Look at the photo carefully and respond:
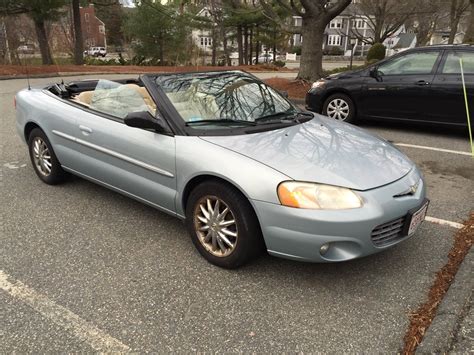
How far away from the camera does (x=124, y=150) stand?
3443 mm

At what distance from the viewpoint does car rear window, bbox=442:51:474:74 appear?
21.2 feet

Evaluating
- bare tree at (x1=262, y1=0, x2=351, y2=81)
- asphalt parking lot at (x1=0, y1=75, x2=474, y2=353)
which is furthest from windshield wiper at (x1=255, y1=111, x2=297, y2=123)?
bare tree at (x1=262, y1=0, x2=351, y2=81)

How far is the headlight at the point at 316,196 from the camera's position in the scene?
8.36ft

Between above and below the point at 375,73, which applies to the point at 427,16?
above

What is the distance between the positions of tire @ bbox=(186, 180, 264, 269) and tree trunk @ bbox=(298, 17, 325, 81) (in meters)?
9.35

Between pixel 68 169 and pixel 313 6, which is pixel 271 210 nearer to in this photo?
pixel 68 169

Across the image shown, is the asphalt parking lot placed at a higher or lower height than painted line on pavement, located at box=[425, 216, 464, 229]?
lower

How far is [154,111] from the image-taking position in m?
3.39

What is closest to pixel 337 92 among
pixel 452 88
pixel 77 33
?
pixel 452 88

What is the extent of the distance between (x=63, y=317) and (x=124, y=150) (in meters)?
1.46

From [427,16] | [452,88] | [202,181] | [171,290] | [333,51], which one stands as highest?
[427,16]

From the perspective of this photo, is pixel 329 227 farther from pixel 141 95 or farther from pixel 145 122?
pixel 141 95

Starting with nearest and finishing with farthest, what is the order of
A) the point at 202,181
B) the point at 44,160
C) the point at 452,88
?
the point at 202,181, the point at 44,160, the point at 452,88

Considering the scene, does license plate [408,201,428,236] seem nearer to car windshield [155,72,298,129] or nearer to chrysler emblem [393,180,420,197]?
chrysler emblem [393,180,420,197]
